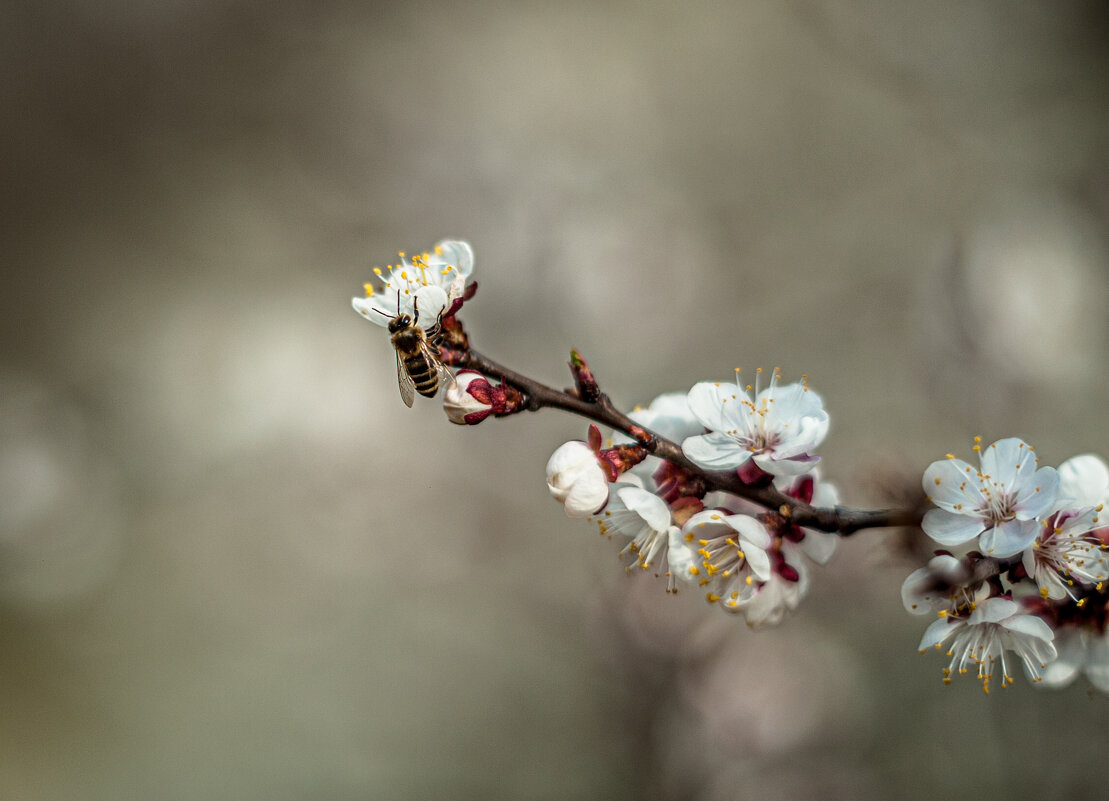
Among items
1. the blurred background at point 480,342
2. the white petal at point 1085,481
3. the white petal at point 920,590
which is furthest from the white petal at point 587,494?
the blurred background at point 480,342

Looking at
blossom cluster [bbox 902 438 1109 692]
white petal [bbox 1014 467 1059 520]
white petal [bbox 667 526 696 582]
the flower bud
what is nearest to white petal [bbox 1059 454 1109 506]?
blossom cluster [bbox 902 438 1109 692]

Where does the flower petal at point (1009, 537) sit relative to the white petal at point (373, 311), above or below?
below

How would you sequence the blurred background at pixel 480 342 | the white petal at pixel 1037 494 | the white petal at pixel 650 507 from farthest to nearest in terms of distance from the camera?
the blurred background at pixel 480 342 → the white petal at pixel 650 507 → the white petal at pixel 1037 494

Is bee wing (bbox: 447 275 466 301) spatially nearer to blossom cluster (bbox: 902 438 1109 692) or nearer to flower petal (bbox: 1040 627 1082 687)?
blossom cluster (bbox: 902 438 1109 692)

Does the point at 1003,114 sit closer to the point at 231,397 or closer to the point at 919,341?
the point at 919,341

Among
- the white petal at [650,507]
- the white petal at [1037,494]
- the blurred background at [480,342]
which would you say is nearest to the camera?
the white petal at [1037,494]

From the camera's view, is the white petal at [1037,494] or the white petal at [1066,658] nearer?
the white petal at [1037,494]

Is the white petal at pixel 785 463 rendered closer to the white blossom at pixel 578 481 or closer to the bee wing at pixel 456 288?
the white blossom at pixel 578 481
